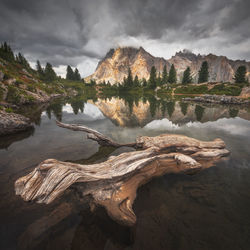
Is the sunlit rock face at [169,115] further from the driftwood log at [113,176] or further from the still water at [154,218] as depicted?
the still water at [154,218]

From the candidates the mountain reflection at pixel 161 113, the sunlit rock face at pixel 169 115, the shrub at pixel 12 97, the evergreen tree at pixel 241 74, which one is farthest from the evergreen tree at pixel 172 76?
the shrub at pixel 12 97

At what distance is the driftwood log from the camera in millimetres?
4379

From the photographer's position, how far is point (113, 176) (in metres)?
5.53

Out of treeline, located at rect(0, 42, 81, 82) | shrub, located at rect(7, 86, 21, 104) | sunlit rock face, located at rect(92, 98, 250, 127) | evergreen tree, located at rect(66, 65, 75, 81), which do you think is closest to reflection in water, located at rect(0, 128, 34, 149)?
sunlit rock face, located at rect(92, 98, 250, 127)

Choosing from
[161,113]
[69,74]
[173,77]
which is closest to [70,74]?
[69,74]

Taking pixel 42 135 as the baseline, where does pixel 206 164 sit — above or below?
below

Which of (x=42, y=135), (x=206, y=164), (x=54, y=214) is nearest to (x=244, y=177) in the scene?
(x=206, y=164)

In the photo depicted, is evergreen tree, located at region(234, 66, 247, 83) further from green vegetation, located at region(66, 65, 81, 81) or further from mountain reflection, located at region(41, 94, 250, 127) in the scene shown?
green vegetation, located at region(66, 65, 81, 81)

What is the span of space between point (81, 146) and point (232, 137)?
15.5 m

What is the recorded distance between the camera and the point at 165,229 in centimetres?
404

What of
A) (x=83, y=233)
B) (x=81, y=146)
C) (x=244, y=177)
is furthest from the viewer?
(x=81, y=146)

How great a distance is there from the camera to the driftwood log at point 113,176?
4.38m

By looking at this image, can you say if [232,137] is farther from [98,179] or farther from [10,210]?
[10,210]

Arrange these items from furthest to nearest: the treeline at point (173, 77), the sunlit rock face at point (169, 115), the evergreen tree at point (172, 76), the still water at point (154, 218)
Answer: the evergreen tree at point (172, 76)
the treeline at point (173, 77)
the sunlit rock face at point (169, 115)
the still water at point (154, 218)
